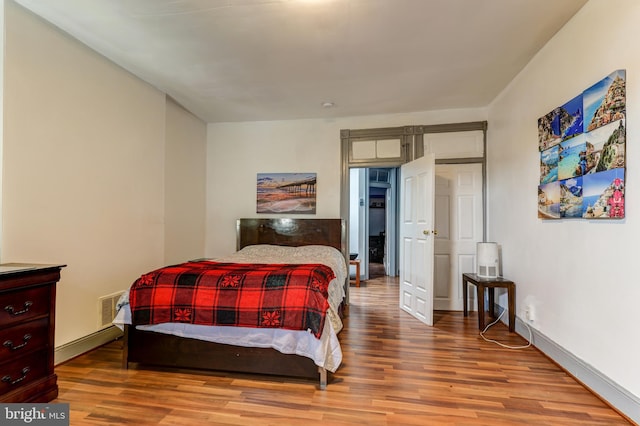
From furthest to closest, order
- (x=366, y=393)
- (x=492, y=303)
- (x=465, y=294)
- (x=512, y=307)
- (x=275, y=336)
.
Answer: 1. (x=465, y=294)
2. (x=492, y=303)
3. (x=512, y=307)
4. (x=275, y=336)
5. (x=366, y=393)

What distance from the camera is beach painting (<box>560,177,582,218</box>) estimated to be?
215 centimetres

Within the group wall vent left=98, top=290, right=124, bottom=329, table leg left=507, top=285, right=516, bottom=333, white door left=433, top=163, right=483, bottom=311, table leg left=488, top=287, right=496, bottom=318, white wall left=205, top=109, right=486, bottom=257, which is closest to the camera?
wall vent left=98, top=290, right=124, bottom=329

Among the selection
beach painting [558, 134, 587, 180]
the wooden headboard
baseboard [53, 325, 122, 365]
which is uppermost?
beach painting [558, 134, 587, 180]

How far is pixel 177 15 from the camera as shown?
2.19 m

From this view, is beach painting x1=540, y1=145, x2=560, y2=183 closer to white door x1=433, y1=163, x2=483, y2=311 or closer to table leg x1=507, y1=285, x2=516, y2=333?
table leg x1=507, y1=285, x2=516, y2=333

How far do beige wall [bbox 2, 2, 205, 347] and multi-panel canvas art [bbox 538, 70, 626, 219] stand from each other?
377 cm

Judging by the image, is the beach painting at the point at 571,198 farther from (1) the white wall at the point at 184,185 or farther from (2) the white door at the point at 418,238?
(1) the white wall at the point at 184,185

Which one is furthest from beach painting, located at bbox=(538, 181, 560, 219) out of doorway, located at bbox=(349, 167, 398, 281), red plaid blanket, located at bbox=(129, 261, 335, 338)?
doorway, located at bbox=(349, 167, 398, 281)

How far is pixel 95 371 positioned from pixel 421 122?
4230mm

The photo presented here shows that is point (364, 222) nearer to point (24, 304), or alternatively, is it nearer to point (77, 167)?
point (77, 167)

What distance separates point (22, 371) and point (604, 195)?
140 inches

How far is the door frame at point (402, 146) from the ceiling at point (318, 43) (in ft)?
1.35

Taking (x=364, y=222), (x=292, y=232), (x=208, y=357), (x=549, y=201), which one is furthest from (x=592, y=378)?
(x=364, y=222)

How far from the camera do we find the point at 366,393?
6.70ft
